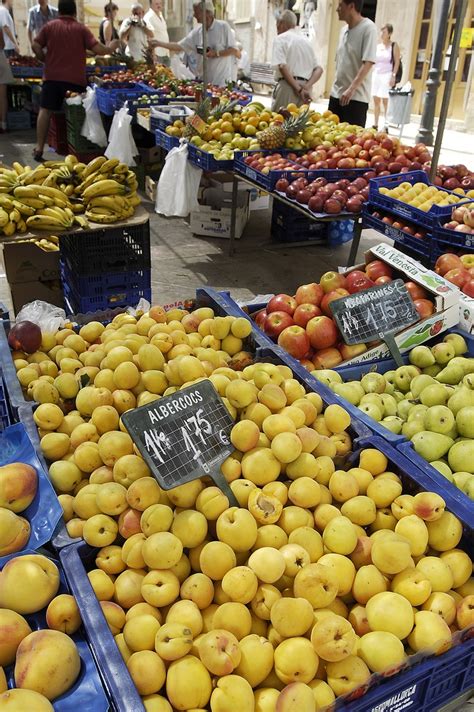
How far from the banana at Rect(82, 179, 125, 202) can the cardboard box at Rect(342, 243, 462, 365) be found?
2317 mm

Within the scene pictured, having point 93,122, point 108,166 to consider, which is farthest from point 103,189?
point 93,122

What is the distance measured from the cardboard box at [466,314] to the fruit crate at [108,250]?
2.37 m

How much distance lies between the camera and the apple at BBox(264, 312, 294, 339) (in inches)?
107

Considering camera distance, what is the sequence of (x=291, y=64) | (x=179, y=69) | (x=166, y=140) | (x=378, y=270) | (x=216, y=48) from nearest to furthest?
(x=378, y=270) → (x=166, y=140) → (x=291, y=64) → (x=216, y=48) → (x=179, y=69)

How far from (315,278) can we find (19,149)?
22.0 feet

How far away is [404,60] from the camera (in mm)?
14805

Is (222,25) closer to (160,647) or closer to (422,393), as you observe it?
(422,393)

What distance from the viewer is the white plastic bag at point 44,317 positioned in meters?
2.72

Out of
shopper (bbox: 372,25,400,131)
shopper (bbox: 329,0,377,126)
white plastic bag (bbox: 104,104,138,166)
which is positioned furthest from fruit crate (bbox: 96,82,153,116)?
shopper (bbox: 372,25,400,131)

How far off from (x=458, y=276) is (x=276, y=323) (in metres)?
1.10

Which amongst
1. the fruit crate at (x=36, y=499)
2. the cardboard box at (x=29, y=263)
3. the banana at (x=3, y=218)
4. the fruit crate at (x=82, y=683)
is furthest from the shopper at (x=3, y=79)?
the fruit crate at (x=82, y=683)

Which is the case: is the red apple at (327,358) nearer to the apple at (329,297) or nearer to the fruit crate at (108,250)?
the apple at (329,297)

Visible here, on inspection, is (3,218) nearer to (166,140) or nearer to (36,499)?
(36,499)

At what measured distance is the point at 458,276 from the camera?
3156 mm
